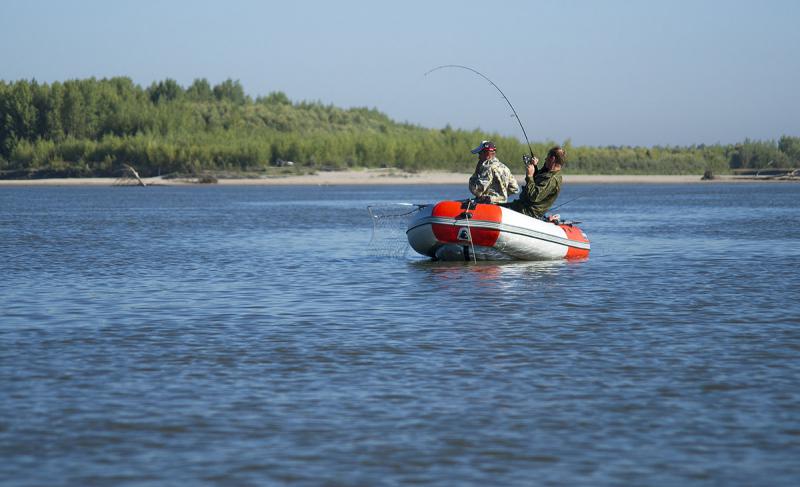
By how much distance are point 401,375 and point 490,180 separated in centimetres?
1058

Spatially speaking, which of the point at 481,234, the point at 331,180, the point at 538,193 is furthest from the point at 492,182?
the point at 331,180

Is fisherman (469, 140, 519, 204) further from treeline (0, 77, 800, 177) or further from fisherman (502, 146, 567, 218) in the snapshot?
treeline (0, 77, 800, 177)

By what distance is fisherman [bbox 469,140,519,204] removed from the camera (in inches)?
774

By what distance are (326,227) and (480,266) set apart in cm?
1582

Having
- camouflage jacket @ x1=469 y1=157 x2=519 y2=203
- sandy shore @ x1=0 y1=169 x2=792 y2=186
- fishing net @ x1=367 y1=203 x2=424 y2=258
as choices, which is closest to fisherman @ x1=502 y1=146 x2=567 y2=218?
camouflage jacket @ x1=469 y1=157 x2=519 y2=203

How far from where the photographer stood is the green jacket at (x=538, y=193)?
19.6 m

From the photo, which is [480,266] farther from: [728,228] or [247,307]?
[728,228]

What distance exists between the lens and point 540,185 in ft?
64.7

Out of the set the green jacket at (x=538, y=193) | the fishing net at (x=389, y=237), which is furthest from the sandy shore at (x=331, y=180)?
the green jacket at (x=538, y=193)

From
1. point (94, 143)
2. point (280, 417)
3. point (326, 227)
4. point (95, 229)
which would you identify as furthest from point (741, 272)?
point (94, 143)

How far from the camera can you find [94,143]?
4599 inches

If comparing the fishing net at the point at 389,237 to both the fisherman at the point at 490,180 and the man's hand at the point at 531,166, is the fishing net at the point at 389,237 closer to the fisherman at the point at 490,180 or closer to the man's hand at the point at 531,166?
the fisherman at the point at 490,180

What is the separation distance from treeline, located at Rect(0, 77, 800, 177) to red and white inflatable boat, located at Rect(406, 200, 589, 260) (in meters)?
92.6

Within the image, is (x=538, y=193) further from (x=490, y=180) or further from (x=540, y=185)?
(x=490, y=180)
